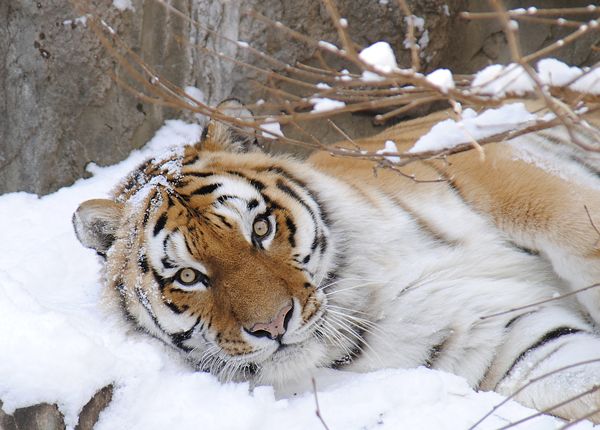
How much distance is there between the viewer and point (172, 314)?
1.61m

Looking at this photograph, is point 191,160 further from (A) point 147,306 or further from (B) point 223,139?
(A) point 147,306

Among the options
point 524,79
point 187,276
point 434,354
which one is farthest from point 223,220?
point 524,79

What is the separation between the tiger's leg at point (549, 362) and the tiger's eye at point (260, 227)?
0.86m

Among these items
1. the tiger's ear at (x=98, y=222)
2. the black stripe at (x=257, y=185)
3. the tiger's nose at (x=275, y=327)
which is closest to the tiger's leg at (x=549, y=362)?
the tiger's nose at (x=275, y=327)

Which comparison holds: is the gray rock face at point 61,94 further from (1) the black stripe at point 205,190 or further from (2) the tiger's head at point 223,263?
(1) the black stripe at point 205,190

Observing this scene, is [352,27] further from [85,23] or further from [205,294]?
[205,294]

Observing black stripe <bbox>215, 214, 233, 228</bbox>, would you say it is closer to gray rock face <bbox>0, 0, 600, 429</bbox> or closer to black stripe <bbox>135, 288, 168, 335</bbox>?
black stripe <bbox>135, 288, 168, 335</bbox>

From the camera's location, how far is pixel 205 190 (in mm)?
1690

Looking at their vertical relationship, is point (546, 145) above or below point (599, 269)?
above

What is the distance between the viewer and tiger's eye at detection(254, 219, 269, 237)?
63.2 inches

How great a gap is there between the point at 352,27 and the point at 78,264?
1.96 meters

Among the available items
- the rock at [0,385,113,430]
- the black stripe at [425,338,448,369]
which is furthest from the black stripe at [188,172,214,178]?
the black stripe at [425,338,448,369]

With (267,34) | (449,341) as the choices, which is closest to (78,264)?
(267,34)

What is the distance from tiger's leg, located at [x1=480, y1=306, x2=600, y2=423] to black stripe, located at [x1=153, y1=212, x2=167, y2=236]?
1.16 meters
